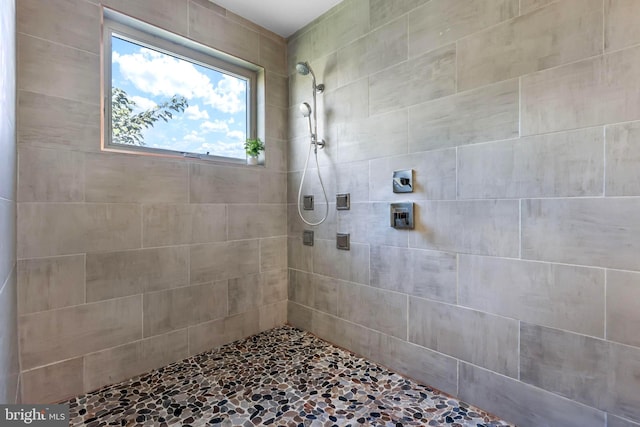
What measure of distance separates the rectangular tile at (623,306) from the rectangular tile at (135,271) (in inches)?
84.7

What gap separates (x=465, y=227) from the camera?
1.52m

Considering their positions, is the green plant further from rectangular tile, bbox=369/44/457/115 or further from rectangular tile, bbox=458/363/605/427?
rectangular tile, bbox=458/363/605/427

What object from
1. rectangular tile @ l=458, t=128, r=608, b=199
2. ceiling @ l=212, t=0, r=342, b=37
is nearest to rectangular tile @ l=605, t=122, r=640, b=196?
rectangular tile @ l=458, t=128, r=608, b=199

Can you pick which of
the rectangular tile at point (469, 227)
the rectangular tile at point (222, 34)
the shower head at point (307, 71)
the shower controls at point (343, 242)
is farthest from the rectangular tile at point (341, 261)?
the rectangular tile at point (222, 34)

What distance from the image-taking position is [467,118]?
1.51 meters

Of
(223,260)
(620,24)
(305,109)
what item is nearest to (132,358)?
(223,260)

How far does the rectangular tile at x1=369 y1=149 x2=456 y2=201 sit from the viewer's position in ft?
5.17

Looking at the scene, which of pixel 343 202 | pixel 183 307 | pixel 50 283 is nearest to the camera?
pixel 50 283

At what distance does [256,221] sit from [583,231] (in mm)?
1918

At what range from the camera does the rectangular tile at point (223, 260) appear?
2.03 metres

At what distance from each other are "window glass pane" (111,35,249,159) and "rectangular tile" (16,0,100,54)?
0.16 metres

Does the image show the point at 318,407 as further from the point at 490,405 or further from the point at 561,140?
the point at 561,140

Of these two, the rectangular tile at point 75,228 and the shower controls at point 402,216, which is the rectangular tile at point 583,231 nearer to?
the shower controls at point 402,216

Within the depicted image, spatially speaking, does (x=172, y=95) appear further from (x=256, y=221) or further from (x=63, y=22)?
(x=256, y=221)
